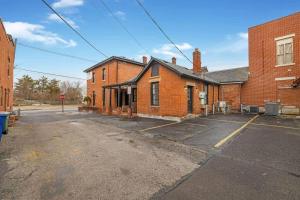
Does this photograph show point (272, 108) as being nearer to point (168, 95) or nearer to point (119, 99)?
point (168, 95)

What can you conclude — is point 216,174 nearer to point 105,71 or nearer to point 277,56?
point 277,56

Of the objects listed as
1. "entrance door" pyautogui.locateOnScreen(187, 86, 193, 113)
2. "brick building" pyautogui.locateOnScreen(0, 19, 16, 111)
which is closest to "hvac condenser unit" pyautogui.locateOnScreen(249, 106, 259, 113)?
"entrance door" pyautogui.locateOnScreen(187, 86, 193, 113)

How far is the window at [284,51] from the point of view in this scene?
16.2m

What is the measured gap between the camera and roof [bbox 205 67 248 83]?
20606mm

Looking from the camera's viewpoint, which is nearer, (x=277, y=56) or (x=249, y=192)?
(x=249, y=192)

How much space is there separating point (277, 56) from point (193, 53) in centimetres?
806

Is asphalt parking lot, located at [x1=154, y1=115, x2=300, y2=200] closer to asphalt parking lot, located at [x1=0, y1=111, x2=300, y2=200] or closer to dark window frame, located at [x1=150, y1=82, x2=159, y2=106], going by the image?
asphalt parking lot, located at [x1=0, y1=111, x2=300, y2=200]

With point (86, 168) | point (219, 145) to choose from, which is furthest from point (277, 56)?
point (86, 168)

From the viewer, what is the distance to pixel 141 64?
25.1 metres

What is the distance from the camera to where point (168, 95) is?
14.3 meters

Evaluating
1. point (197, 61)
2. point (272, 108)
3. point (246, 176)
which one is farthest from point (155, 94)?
point (246, 176)

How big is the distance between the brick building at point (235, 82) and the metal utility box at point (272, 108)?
525mm

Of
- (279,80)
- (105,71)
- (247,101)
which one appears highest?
(105,71)

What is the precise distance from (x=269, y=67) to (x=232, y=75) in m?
5.28
